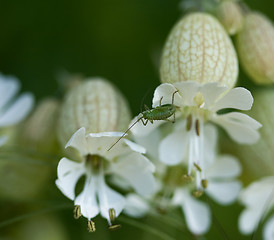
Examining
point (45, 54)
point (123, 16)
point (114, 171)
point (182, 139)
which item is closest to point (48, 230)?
point (114, 171)

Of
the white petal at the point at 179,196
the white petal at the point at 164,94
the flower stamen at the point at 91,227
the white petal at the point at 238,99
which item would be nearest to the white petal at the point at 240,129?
the white petal at the point at 238,99

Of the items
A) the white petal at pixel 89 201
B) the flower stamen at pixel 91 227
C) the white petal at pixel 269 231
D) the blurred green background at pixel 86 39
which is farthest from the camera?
the blurred green background at pixel 86 39

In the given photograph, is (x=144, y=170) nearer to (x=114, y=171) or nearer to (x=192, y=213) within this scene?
(x=114, y=171)

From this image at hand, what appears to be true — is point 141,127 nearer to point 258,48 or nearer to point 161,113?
point 161,113

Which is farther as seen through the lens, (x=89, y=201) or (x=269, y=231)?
(x=269, y=231)

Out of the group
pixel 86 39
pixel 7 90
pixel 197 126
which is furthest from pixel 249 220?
pixel 86 39

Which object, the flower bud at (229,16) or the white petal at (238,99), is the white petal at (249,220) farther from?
the flower bud at (229,16)
